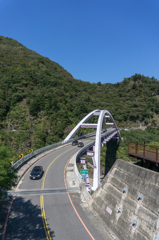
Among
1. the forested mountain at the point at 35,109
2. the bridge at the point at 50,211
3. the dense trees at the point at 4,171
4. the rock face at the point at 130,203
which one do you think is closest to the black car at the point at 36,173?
the bridge at the point at 50,211

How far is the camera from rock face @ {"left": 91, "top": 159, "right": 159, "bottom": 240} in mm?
8422

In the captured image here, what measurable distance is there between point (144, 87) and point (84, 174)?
5457 inches

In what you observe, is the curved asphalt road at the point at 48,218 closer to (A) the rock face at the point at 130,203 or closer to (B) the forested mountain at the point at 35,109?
(A) the rock face at the point at 130,203

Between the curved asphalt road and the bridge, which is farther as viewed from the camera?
the bridge

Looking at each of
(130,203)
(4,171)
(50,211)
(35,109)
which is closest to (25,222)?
(50,211)

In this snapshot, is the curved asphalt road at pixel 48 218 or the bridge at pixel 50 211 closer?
the curved asphalt road at pixel 48 218

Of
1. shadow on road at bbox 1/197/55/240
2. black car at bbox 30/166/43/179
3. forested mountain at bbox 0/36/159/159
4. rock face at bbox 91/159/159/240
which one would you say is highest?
forested mountain at bbox 0/36/159/159

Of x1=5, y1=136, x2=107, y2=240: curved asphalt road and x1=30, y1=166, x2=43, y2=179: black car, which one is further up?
x1=30, y1=166, x2=43, y2=179: black car

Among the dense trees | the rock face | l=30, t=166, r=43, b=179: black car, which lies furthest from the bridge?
the dense trees

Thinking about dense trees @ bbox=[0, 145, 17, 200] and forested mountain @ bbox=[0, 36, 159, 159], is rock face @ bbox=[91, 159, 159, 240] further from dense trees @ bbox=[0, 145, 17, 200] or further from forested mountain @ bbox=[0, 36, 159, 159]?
forested mountain @ bbox=[0, 36, 159, 159]

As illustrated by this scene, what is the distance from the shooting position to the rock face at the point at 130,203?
8422mm

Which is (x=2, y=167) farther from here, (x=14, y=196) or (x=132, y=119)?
(x=132, y=119)

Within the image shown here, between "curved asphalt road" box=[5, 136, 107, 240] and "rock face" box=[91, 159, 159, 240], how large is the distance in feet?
4.79

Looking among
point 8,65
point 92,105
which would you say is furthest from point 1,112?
point 92,105
